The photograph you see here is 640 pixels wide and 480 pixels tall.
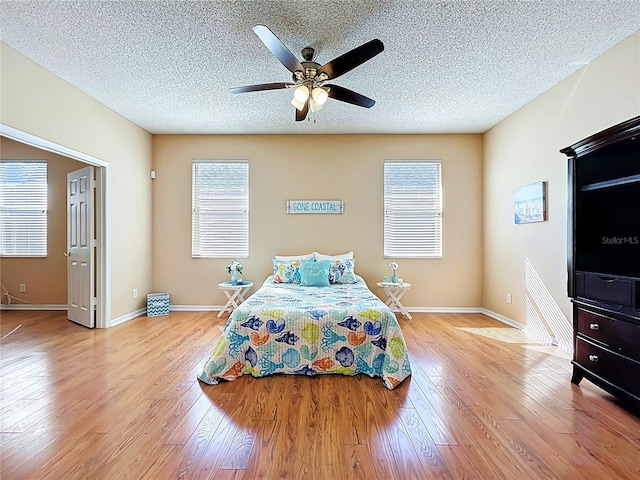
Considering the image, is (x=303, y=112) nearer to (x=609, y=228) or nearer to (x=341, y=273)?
(x=341, y=273)

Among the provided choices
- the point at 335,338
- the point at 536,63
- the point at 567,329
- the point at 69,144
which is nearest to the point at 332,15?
the point at 536,63

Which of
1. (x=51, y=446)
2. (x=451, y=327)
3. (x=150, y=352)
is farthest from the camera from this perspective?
(x=451, y=327)

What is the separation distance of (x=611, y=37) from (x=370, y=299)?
2995 mm

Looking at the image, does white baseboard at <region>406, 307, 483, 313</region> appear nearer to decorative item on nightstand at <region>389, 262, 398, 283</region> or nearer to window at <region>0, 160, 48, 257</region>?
decorative item on nightstand at <region>389, 262, 398, 283</region>

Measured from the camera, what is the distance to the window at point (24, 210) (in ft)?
17.7

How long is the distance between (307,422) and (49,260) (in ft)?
17.6

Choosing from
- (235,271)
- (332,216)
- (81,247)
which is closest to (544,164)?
(332,216)

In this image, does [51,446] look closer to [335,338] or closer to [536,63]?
[335,338]

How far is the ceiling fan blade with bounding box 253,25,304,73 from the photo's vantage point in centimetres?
229

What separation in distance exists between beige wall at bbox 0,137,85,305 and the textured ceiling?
197 cm

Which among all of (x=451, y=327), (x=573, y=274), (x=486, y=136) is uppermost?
(x=486, y=136)

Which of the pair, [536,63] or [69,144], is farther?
[69,144]

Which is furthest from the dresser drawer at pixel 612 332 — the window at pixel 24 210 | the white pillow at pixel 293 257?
the window at pixel 24 210

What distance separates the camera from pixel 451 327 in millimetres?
4500
